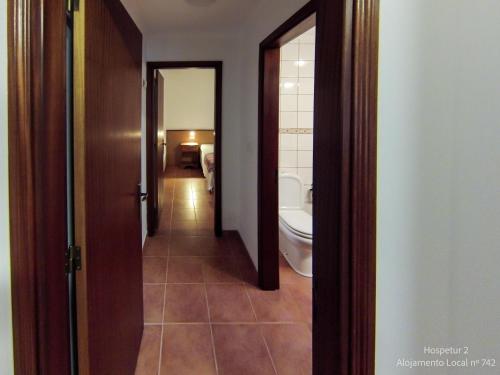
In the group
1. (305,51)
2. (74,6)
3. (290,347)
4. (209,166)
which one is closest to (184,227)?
(209,166)

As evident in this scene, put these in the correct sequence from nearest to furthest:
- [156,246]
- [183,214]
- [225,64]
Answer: [156,246]
[225,64]
[183,214]

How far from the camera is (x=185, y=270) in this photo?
3379 millimetres

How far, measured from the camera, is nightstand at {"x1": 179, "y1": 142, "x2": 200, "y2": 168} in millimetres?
9633

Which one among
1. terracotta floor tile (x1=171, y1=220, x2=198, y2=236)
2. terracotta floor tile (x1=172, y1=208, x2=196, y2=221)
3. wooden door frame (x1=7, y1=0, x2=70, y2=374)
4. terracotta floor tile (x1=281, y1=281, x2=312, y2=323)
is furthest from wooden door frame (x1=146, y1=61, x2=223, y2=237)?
wooden door frame (x1=7, y1=0, x2=70, y2=374)

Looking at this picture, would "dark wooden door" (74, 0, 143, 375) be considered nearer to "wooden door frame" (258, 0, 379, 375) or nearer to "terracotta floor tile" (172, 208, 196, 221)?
"wooden door frame" (258, 0, 379, 375)

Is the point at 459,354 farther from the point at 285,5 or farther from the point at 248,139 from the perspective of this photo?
the point at 248,139

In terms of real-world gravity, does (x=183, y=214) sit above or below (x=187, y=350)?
above

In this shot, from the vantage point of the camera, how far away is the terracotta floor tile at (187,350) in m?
1.94

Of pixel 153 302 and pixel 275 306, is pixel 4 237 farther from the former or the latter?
pixel 275 306

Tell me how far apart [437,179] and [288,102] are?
299cm

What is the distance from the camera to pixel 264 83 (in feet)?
9.39

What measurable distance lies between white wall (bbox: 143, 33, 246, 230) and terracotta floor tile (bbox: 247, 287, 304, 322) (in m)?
1.60

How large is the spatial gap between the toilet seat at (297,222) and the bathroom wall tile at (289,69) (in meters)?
1.42

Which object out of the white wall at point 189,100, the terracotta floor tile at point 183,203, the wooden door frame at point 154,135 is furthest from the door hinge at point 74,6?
the white wall at point 189,100
